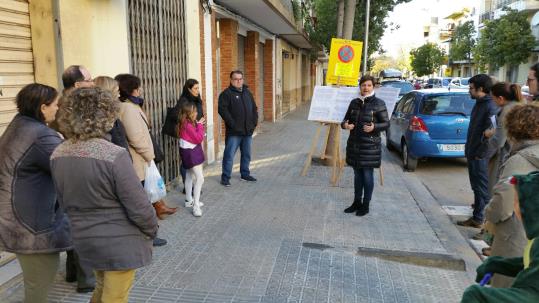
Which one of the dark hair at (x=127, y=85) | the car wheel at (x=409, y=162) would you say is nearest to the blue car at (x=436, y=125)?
the car wheel at (x=409, y=162)

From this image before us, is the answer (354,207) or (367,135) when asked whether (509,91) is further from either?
(354,207)

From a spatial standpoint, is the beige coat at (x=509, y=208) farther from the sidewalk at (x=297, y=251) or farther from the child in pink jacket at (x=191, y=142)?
the child in pink jacket at (x=191, y=142)

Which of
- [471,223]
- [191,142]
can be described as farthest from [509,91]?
[191,142]

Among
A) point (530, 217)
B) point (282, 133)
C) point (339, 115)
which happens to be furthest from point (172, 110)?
point (282, 133)

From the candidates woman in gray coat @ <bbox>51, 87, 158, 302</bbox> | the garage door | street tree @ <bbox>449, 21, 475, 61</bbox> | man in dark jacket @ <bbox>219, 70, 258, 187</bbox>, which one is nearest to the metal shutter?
man in dark jacket @ <bbox>219, 70, 258, 187</bbox>

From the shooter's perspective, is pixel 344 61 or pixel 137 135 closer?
pixel 137 135

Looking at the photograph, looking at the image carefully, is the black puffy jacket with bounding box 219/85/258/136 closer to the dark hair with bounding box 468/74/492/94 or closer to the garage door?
the garage door

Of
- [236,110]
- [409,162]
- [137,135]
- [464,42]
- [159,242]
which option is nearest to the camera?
[137,135]

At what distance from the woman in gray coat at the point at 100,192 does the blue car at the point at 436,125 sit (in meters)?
7.22

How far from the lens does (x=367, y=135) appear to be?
5.69 metres

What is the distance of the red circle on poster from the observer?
8.66 m

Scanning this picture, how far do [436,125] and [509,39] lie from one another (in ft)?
101

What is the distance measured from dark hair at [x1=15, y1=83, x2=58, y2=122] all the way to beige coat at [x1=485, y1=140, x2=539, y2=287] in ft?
9.95

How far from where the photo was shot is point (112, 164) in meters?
2.37
